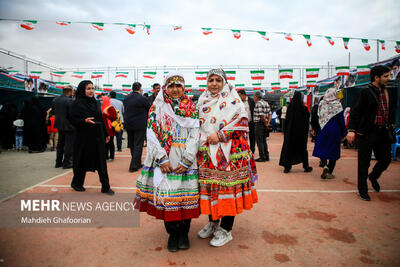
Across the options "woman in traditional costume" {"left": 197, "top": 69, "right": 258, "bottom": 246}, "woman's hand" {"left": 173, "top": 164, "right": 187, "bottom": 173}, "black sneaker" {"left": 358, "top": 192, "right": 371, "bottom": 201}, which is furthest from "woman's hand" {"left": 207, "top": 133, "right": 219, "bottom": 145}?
"black sneaker" {"left": 358, "top": 192, "right": 371, "bottom": 201}

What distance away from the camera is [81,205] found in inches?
146

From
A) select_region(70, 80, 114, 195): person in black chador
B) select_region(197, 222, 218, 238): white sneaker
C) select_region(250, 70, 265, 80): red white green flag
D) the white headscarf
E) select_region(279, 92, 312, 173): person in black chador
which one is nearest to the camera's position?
the white headscarf

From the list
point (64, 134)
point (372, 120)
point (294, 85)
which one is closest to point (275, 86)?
point (294, 85)

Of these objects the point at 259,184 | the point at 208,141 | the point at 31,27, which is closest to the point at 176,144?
the point at 208,141

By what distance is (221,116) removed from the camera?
2477 mm

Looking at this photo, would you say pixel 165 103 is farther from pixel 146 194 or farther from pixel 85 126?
pixel 85 126

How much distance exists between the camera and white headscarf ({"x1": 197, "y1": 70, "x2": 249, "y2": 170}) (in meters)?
2.42

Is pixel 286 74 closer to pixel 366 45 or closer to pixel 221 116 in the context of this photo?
pixel 366 45

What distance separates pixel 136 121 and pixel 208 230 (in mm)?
3607

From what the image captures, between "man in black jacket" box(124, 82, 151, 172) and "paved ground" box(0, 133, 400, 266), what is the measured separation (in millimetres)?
2606

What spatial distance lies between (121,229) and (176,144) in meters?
1.40

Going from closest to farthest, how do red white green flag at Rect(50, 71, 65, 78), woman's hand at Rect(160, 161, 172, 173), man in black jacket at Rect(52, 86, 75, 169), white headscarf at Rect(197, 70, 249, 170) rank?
woman's hand at Rect(160, 161, 172, 173) < white headscarf at Rect(197, 70, 249, 170) < man in black jacket at Rect(52, 86, 75, 169) < red white green flag at Rect(50, 71, 65, 78)

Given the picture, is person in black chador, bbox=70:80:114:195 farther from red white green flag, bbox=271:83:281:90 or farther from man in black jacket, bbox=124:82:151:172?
red white green flag, bbox=271:83:281:90

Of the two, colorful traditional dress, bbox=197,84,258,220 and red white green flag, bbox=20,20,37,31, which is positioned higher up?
red white green flag, bbox=20,20,37,31
